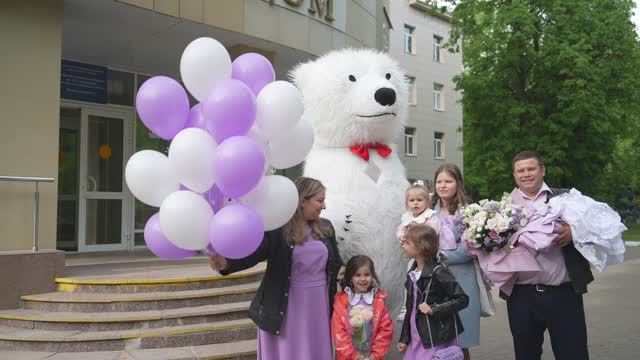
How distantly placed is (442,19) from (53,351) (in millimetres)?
24807

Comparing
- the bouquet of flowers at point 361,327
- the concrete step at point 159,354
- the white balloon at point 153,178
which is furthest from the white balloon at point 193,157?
the concrete step at point 159,354

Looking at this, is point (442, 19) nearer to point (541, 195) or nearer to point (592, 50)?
point (592, 50)

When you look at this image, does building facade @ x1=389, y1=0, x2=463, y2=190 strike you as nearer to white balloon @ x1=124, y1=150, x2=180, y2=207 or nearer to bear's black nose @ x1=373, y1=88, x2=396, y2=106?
bear's black nose @ x1=373, y1=88, x2=396, y2=106

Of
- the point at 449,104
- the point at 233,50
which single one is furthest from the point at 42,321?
the point at 449,104

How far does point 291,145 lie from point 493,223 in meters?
1.18

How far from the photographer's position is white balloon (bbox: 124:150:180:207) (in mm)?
2672

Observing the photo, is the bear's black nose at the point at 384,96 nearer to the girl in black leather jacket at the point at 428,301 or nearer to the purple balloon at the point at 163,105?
the girl in black leather jacket at the point at 428,301

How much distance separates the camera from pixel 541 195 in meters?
3.30

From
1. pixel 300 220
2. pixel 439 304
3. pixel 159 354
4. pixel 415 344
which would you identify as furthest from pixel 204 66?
pixel 159 354

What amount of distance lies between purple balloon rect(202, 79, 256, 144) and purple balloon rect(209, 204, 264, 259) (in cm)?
35

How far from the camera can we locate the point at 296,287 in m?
3.04

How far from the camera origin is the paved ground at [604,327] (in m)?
5.51

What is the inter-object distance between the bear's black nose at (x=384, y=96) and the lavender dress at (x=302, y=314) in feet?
4.15

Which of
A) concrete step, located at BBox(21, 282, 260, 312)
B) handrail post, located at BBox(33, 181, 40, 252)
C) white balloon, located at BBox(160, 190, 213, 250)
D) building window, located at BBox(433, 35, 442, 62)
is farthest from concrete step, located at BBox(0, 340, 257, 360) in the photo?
building window, located at BBox(433, 35, 442, 62)
